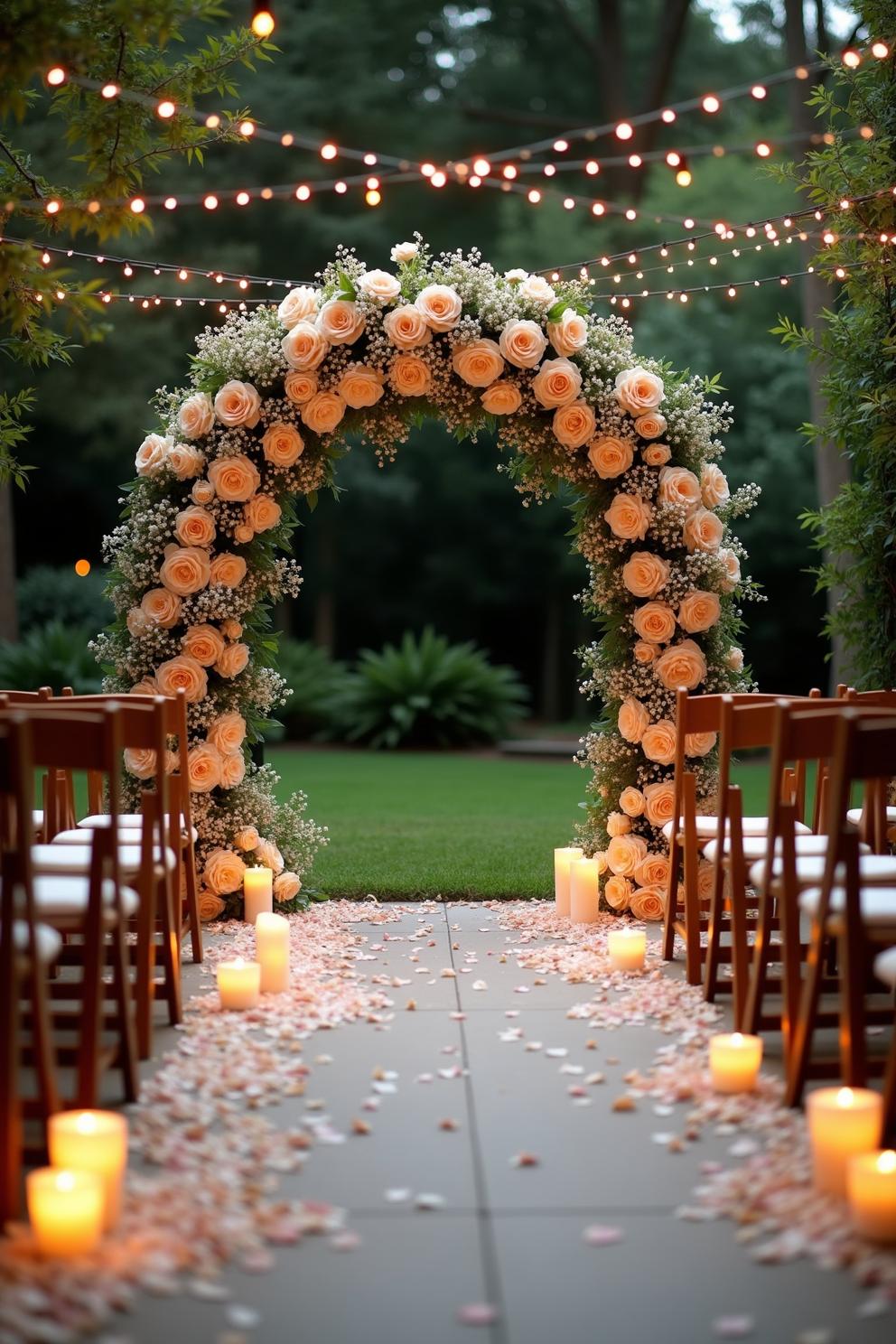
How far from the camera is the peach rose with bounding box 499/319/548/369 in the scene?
609cm

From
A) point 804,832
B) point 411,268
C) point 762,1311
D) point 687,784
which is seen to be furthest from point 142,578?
point 762,1311

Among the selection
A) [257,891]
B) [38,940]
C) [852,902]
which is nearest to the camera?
[38,940]

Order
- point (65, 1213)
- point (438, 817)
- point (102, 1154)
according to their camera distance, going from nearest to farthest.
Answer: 1. point (65, 1213)
2. point (102, 1154)
3. point (438, 817)

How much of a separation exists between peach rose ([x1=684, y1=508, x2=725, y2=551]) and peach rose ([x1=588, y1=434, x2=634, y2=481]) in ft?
1.24

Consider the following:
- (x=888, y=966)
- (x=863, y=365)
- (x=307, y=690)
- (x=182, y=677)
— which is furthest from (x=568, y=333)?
(x=307, y=690)

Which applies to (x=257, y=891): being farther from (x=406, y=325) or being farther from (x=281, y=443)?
(x=406, y=325)

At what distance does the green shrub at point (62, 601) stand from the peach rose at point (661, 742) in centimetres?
1158

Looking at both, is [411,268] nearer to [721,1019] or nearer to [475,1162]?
[721,1019]

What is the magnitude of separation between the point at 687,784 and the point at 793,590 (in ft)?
47.6

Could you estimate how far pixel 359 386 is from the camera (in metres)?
6.09

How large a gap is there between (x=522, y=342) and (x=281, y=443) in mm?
1130

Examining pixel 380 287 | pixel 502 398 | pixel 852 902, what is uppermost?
Result: pixel 380 287

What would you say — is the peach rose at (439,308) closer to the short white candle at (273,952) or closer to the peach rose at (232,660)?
the peach rose at (232,660)

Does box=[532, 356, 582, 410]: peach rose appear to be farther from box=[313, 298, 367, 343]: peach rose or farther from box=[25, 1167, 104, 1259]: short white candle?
box=[25, 1167, 104, 1259]: short white candle
